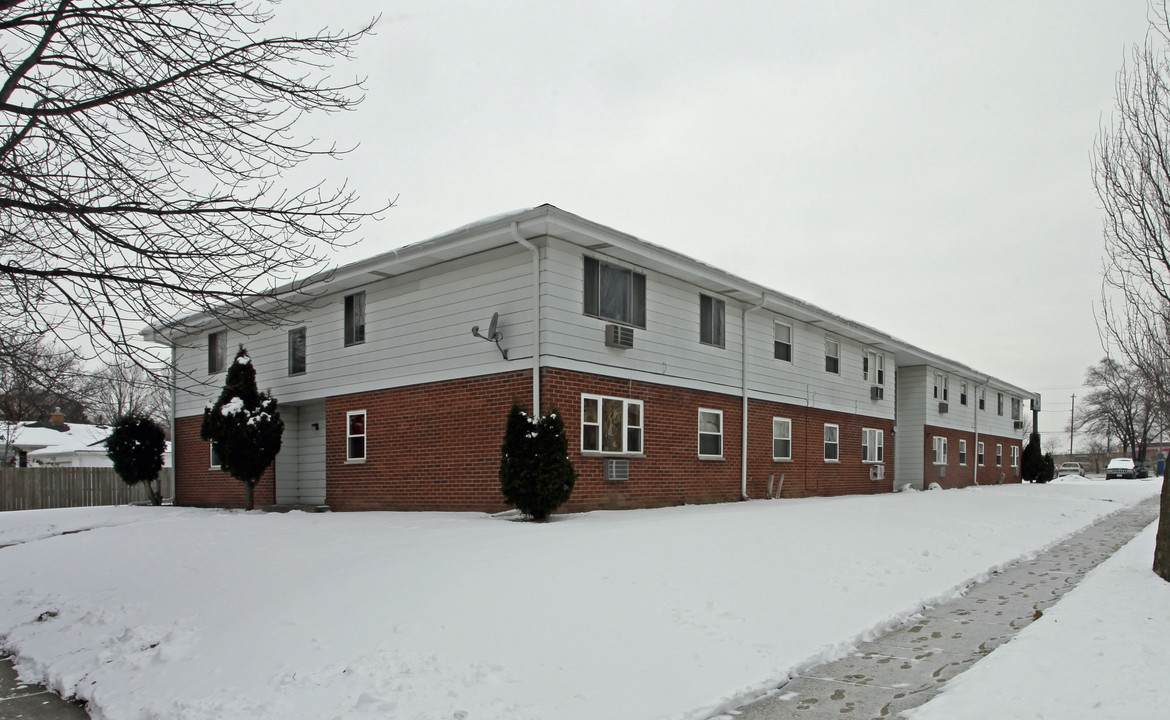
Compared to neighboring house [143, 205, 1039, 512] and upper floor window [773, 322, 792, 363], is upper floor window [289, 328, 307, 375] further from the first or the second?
upper floor window [773, 322, 792, 363]

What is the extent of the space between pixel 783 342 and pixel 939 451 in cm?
1450

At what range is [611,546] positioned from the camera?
930cm

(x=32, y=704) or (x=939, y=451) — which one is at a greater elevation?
(x=939, y=451)

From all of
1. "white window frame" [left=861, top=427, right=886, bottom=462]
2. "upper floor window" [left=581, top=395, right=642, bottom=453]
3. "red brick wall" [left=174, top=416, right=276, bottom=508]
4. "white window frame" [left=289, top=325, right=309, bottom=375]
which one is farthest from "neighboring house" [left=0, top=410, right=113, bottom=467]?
"white window frame" [left=861, top=427, right=886, bottom=462]

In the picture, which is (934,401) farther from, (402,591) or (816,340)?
(402,591)

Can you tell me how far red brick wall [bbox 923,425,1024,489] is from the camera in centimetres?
3114

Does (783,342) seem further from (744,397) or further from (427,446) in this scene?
(427,446)

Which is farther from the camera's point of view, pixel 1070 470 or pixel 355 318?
pixel 1070 470

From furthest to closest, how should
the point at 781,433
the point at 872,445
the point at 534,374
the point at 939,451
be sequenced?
the point at 939,451 < the point at 872,445 < the point at 781,433 < the point at 534,374

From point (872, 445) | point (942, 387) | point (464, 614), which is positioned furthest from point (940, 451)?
point (464, 614)

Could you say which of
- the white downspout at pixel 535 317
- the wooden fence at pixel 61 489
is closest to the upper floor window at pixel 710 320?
the white downspout at pixel 535 317

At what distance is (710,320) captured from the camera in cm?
1844

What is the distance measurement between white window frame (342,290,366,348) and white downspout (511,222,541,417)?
526cm

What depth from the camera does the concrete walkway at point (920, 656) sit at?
5625mm
